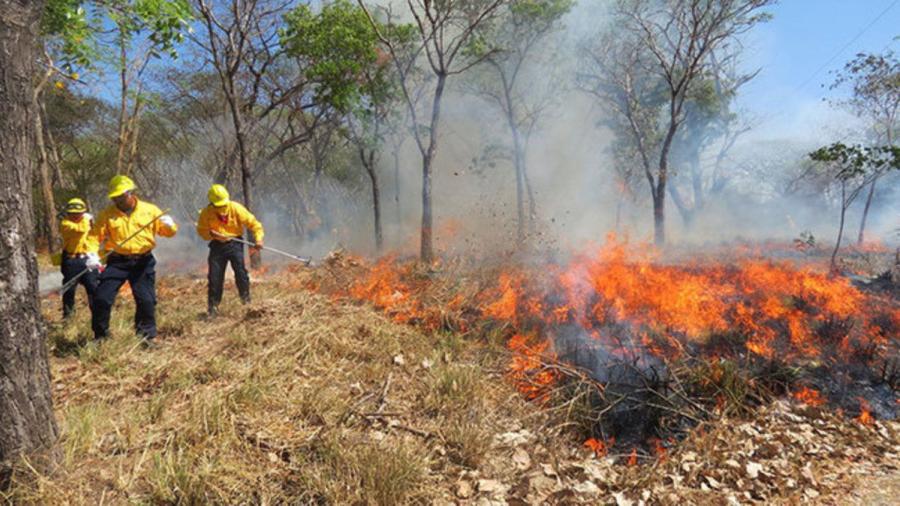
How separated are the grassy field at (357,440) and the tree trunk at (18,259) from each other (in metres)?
0.30

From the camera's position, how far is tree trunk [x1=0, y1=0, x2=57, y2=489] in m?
2.05

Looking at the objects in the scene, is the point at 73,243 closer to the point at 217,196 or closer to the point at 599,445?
the point at 217,196

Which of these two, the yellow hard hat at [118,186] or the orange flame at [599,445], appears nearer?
the orange flame at [599,445]

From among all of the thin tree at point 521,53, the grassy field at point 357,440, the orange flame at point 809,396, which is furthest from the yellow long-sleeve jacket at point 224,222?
the thin tree at point 521,53

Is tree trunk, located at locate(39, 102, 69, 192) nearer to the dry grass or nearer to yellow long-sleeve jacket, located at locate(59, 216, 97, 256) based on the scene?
yellow long-sleeve jacket, located at locate(59, 216, 97, 256)

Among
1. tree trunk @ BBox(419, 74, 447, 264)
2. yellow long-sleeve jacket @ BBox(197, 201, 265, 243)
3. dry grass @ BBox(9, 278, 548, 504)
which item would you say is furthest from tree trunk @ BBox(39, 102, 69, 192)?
dry grass @ BBox(9, 278, 548, 504)

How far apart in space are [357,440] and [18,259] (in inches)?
87.5

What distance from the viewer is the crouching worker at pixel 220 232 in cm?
597

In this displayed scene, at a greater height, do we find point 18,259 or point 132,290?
point 18,259

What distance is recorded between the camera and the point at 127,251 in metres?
4.72

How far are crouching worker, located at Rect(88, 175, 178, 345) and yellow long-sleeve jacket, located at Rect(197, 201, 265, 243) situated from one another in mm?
936

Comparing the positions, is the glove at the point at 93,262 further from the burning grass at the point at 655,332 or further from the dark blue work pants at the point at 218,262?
the burning grass at the point at 655,332

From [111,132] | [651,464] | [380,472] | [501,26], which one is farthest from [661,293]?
[111,132]

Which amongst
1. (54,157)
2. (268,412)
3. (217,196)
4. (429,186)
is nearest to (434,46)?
(429,186)
